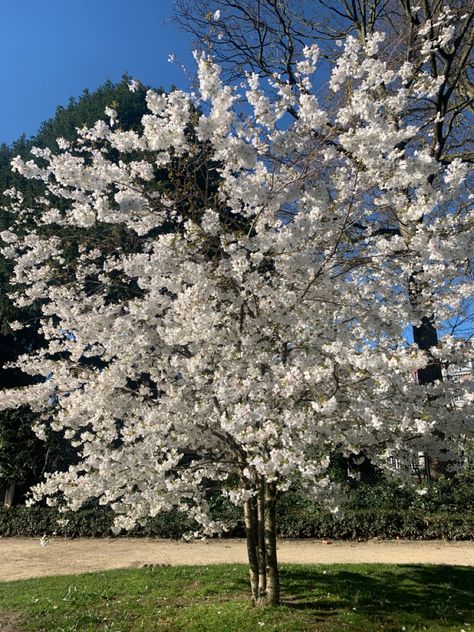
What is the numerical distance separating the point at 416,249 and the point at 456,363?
1452mm

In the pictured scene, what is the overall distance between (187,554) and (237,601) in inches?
179

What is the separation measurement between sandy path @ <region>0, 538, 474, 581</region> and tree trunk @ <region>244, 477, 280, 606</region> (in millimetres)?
3321

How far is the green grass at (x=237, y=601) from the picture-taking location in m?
5.21

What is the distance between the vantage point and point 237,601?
594 cm

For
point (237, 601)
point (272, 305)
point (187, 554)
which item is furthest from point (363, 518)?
point (272, 305)

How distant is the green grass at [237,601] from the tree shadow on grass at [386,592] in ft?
0.04

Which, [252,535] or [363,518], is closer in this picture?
[252,535]

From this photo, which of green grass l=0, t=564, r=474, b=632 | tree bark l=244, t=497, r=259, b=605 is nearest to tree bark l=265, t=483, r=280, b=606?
green grass l=0, t=564, r=474, b=632

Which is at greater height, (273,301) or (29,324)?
(29,324)

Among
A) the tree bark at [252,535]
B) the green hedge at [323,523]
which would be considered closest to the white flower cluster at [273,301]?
the tree bark at [252,535]

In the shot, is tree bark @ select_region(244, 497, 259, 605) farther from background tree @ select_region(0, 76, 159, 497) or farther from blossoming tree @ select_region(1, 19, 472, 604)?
background tree @ select_region(0, 76, 159, 497)

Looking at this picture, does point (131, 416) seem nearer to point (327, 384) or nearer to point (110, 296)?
point (327, 384)

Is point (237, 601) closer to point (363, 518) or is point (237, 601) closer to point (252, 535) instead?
point (252, 535)

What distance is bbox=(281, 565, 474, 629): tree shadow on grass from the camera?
18.2ft
